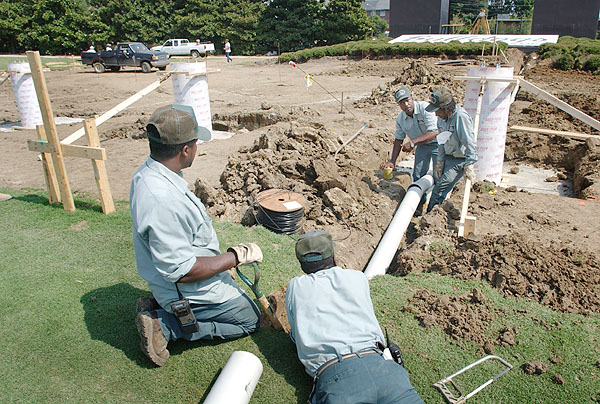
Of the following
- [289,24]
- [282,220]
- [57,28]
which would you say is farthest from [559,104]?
[57,28]

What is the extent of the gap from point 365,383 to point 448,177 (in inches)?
187

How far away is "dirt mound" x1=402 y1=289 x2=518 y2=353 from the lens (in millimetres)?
3732

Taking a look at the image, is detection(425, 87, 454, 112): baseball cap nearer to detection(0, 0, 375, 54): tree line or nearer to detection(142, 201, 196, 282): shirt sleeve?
detection(142, 201, 196, 282): shirt sleeve

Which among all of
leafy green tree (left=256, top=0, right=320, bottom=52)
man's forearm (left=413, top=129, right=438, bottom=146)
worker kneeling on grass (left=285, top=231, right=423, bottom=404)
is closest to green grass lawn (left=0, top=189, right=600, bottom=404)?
worker kneeling on grass (left=285, top=231, right=423, bottom=404)

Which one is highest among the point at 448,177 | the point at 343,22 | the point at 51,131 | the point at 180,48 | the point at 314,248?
the point at 343,22

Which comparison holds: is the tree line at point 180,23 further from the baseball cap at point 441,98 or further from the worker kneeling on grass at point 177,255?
the worker kneeling on grass at point 177,255

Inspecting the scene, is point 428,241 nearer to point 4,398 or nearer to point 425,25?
point 4,398

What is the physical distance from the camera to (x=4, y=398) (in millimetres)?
3166

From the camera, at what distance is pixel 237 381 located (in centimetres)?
306

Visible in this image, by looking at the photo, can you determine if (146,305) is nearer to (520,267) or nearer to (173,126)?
(173,126)

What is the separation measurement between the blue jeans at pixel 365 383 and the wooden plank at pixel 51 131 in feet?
17.7

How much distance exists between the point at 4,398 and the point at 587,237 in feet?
22.9

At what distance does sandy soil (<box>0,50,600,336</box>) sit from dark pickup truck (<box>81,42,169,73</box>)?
36.7 feet

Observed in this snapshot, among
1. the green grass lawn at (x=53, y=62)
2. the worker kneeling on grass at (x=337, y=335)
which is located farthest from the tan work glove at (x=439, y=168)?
the green grass lawn at (x=53, y=62)
